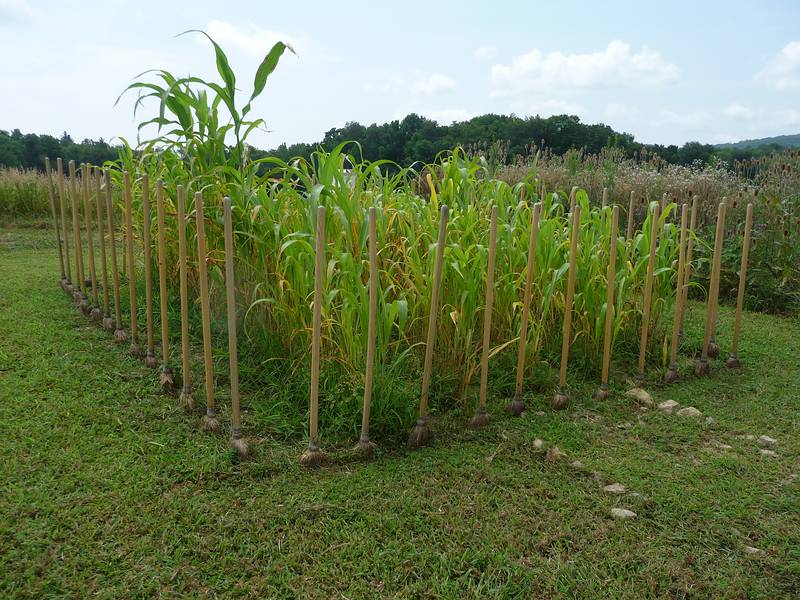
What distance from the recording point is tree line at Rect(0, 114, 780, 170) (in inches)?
371

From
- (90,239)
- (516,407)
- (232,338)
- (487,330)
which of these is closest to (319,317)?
(232,338)

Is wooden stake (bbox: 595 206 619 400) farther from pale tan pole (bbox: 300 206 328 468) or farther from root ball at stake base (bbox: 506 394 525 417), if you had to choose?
pale tan pole (bbox: 300 206 328 468)

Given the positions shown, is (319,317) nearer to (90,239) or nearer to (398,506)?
(398,506)

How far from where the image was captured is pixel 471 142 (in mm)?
10117

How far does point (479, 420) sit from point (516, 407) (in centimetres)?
23

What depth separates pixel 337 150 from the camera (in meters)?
2.78

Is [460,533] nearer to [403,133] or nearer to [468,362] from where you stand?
[468,362]

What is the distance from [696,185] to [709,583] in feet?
18.2

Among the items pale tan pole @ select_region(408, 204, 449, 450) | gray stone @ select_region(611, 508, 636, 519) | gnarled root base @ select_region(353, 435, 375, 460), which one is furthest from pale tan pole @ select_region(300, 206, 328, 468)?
gray stone @ select_region(611, 508, 636, 519)

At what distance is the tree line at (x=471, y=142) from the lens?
9.42 metres

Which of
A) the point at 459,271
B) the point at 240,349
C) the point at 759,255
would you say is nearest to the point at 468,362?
the point at 459,271

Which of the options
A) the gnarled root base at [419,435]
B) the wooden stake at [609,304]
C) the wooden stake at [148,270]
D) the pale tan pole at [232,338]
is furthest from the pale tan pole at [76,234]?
the wooden stake at [609,304]

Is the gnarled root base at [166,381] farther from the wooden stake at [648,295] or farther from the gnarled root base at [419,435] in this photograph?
the wooden stake at [648,295]

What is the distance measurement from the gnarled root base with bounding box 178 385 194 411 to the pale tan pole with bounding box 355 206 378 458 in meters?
0.76
